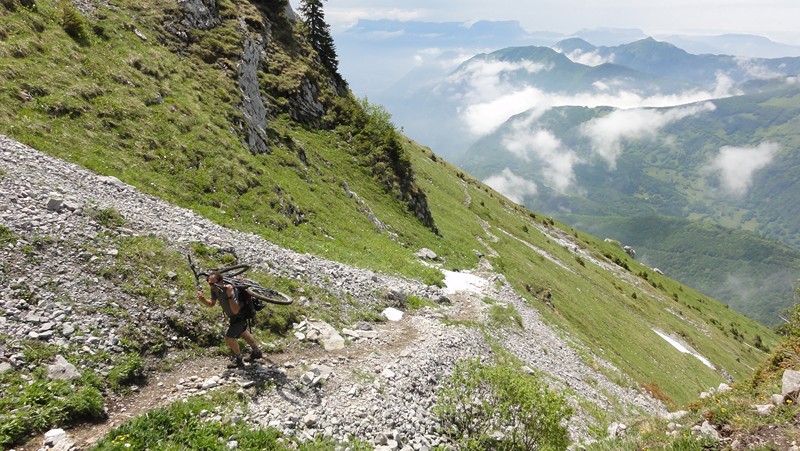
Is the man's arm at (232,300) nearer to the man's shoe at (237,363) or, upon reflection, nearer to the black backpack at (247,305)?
the black backpack at (247,305)

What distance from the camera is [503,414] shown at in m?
12.6

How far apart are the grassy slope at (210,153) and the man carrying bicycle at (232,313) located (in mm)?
11152

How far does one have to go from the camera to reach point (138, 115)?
86.3 feet

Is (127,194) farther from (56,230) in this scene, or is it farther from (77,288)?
(77,288)

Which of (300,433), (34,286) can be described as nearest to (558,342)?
(300,433)

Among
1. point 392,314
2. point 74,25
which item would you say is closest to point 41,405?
point 392,314

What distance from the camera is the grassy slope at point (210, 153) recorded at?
2278 centimetres

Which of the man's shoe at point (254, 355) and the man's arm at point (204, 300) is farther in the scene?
the man's shoe at point (254, 355)

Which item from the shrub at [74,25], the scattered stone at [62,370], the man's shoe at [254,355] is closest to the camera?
the scattered stone at [62,370]

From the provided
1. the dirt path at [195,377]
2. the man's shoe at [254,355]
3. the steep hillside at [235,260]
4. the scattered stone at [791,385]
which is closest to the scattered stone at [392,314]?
the steep hillside at [235,260]

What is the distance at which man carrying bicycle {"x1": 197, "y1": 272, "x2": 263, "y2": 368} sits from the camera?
13.0 meters

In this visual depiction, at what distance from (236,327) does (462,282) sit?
21.6 meters

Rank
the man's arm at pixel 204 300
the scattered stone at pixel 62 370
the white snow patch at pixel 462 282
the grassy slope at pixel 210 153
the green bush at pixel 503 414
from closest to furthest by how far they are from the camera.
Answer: the scattered stone at pixel 62 370, the green bush at pixel 503 414, the man's arm at pixel 204 300, the grassy slope at pixel 210 153, the white snow patch at pixel 462 282

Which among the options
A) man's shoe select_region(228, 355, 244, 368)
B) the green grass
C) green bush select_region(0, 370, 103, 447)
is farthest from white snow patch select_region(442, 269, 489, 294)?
green bush select_region(0, 370, 103, 447)
